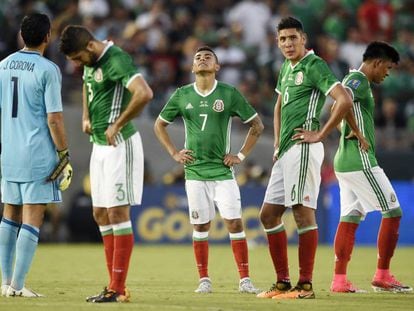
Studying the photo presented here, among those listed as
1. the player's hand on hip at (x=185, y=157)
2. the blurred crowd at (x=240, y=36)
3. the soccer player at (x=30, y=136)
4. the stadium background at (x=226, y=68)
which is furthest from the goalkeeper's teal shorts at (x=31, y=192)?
the blurred crowd at (x=240, y=36)

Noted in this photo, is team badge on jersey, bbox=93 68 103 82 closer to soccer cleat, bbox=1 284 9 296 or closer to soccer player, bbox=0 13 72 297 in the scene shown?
soccer player, bbox=0 13 72 297

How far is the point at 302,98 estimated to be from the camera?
35.8 ft

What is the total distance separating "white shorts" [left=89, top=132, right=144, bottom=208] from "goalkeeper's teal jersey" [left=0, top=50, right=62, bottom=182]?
1.91 feet

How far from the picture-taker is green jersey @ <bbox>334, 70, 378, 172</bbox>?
11.8m

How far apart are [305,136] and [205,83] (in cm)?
180

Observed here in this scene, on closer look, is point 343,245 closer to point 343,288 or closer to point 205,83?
point 343,288

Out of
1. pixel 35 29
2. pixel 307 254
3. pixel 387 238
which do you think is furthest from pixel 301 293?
pixel 35 29

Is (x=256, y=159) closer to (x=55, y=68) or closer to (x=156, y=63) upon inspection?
(x=156, y=63)

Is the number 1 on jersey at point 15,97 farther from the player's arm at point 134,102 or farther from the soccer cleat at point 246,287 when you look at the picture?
the soccer cleat at point 246,287

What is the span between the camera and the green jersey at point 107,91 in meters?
10.1

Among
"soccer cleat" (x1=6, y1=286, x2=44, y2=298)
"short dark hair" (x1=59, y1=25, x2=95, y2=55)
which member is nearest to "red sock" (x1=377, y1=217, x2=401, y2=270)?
"soccer cleat" (x1=6, y1=286, x2=44, y2=298)

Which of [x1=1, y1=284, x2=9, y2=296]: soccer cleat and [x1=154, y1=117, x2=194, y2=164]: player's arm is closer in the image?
[x1=1, y1=284, x2=9, y2=296]: soccer cleat

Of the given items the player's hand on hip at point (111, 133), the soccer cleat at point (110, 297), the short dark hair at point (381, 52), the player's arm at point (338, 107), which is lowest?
the soccer cleat at point (110, 297)

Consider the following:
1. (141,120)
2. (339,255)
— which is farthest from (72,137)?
(339,255)
